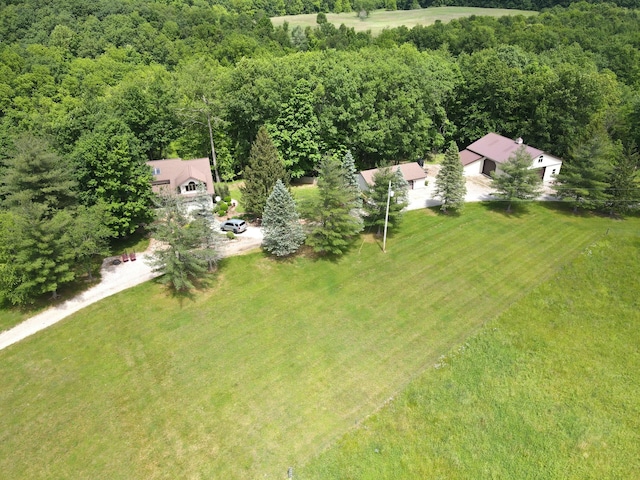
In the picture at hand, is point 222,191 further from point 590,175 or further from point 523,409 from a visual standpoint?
point 590,175

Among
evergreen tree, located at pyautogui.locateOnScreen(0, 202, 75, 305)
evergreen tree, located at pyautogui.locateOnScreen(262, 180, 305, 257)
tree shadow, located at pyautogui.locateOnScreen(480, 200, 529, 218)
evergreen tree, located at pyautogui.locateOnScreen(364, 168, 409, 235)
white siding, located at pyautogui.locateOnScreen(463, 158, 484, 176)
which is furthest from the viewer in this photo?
white siding, located at pyautogui.locateOnScreen(463, 158, 484, 176)

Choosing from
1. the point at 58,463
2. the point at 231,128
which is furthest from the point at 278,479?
the point at 231,128

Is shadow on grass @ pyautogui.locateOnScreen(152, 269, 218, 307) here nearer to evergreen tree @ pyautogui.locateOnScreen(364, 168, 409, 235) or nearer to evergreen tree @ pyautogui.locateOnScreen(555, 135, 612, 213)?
evergreen tree @ pyautogui.locateOnScreen(364, 168, 409, 235)

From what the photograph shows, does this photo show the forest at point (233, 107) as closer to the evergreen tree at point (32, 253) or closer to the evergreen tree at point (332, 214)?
the evergreen tree at point (32, 253)

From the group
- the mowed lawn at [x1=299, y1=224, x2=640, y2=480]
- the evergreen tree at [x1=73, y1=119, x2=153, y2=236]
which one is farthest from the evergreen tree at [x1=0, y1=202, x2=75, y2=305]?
Result: the mowed lawn at [x1=299, y1=224, x2=640, y2=480]

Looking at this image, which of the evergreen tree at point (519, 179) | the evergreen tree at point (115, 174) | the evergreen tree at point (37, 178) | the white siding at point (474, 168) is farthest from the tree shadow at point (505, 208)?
→ the evergreen tree at point (37, 178)

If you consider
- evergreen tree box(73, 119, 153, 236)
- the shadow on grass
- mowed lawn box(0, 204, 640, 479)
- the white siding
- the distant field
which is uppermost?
the distant field

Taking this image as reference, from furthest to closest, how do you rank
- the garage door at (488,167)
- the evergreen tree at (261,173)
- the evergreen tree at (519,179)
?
the garage door at (488,167) → the evergreen tree at (519,179) → the evergreen tree at (261,173)
